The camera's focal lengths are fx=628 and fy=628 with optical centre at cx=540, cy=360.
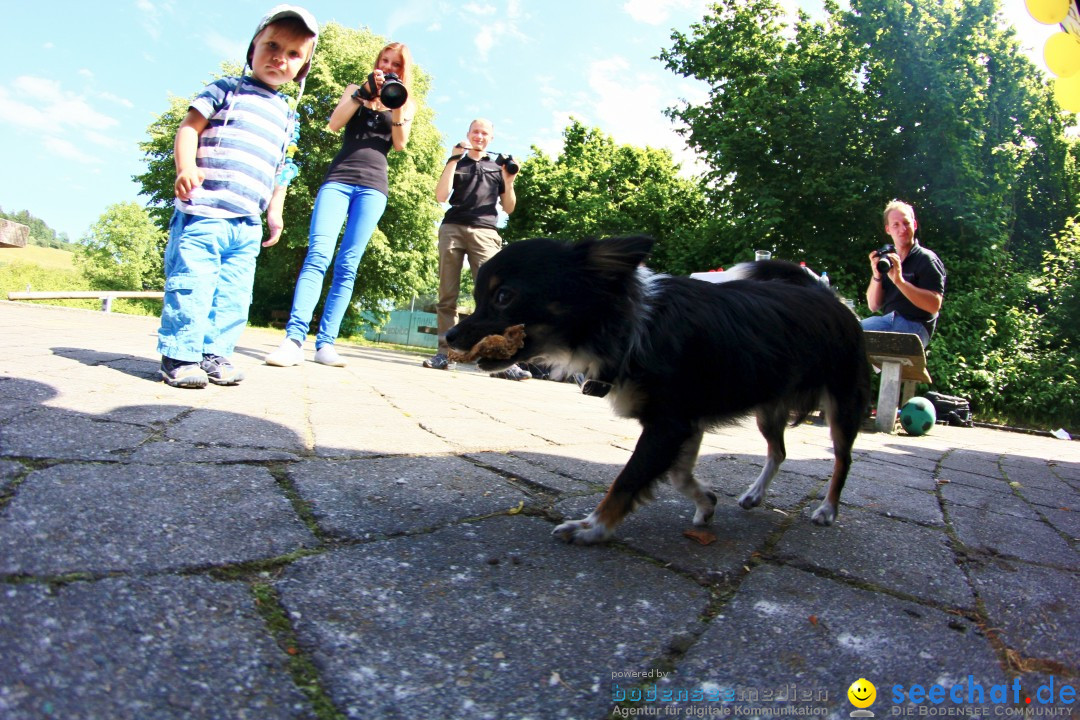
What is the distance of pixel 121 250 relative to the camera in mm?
34719

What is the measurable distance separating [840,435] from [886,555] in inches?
26.3

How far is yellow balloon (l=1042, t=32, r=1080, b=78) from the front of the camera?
5.32ft

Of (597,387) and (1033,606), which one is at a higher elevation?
(597,387)

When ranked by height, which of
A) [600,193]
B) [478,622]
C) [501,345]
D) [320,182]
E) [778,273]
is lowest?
[478,622]

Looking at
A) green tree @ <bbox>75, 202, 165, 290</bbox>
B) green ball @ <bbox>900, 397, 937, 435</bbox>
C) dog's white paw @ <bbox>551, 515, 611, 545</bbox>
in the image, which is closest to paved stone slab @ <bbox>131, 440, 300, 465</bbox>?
dog's white paw @ <bbox>551, 515, 611, 545</bbox>

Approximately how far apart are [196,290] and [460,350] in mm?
1963

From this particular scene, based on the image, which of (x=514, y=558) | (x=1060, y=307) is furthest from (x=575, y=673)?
(x=1060, y=307)

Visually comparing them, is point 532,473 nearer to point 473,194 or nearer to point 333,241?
point 333,241

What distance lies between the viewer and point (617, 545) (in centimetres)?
190

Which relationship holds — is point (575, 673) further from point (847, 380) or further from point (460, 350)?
point (847, 380)

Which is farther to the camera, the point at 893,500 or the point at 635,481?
the point at 893,500

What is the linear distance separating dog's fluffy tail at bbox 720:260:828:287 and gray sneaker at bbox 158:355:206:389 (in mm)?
2732

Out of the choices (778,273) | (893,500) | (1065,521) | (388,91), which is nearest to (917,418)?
(1065,521)

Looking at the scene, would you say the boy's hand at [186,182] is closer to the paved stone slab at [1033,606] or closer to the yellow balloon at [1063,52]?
the yellow balloon at [1063,52]
